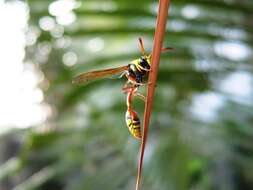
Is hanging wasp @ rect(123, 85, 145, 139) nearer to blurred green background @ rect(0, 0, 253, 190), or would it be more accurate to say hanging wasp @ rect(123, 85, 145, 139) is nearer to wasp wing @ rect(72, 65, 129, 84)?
wasp wing @ rect(72, 65, 129, 84)

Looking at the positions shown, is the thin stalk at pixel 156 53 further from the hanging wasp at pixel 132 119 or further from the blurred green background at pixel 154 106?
the blurred green background at pixel 154 106

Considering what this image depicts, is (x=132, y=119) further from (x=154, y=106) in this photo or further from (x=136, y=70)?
(x=154, y=106)

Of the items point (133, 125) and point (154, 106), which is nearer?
point (133, 125)

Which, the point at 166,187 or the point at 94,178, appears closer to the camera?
the point at 166,187

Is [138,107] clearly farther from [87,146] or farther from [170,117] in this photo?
[87,146]

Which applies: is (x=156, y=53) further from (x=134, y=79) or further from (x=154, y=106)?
(x=154, y=106)

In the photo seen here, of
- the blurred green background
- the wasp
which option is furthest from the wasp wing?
the blurred green background

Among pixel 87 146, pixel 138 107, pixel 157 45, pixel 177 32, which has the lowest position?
pixel 87 146

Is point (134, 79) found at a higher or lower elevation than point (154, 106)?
higher

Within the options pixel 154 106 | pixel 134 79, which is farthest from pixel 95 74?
pixel 154 106

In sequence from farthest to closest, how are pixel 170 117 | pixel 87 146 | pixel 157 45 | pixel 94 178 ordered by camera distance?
pixel 87 146, pixel 170 117, pixel 94 178, pixel 157 45

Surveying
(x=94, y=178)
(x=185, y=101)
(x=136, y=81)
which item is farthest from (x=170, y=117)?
(x=136, y=81)
